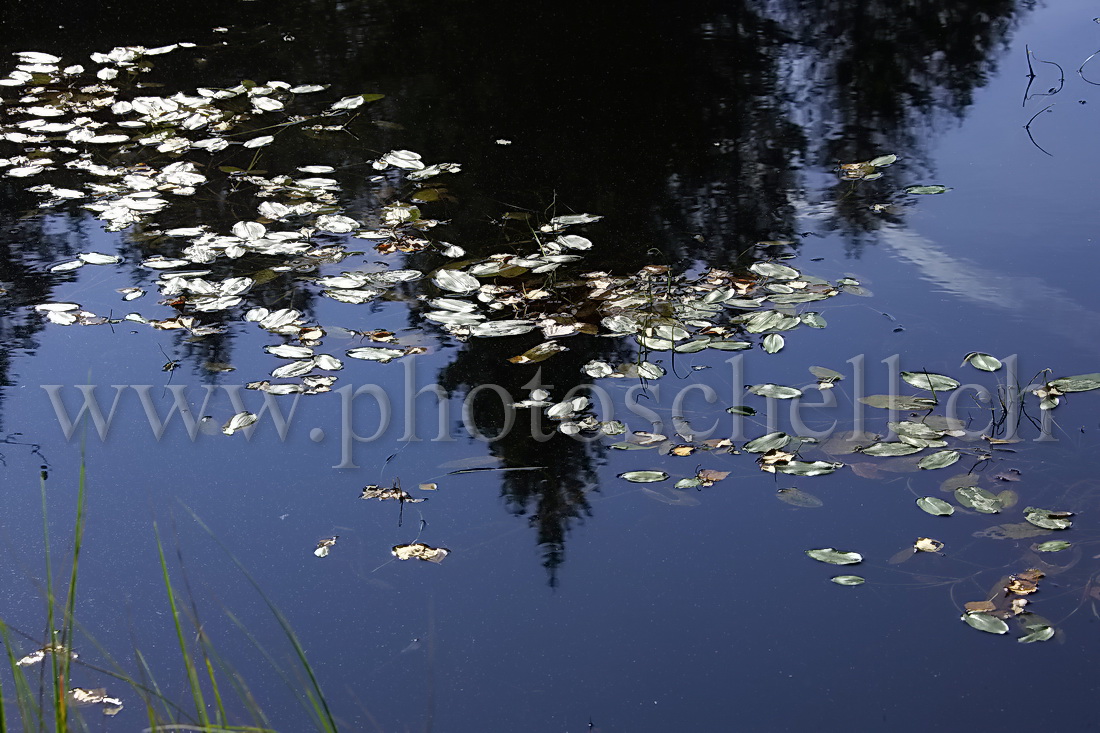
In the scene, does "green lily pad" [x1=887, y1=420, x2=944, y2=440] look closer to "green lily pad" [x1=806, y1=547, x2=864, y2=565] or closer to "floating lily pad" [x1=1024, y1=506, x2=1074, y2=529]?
"floating lily pad" [x1=1024, y1=506, x2=1074, y2=529]

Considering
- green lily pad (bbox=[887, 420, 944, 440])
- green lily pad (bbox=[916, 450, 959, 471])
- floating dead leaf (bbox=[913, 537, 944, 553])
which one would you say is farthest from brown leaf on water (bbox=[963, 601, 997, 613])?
green lily pad (bbox=[887, 420, 944, 440])

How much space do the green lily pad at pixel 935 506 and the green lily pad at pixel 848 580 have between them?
0.24 metres

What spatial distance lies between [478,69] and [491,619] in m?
3.07

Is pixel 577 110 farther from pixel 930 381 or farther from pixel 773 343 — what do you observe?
pixel 930 381

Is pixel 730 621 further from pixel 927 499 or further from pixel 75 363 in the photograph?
pixel 75 363

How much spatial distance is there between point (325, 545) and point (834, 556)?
0.94 m

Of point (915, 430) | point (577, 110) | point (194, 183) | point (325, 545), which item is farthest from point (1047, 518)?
point (194, 183)

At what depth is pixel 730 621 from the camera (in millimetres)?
1682

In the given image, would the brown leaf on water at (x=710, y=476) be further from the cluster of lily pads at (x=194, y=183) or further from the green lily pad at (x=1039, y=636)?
the cluster of lily pads at (x=194, y=183)

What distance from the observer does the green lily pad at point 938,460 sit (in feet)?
6.50

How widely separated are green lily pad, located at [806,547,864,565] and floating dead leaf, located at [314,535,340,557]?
879mm

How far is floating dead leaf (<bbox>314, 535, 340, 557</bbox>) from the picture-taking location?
1.86 meters

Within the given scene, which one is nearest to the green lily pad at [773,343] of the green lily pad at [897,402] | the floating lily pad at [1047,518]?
the green lily pad at [897,402]

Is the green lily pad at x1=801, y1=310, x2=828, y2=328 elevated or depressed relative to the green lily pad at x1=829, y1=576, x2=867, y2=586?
elevated
